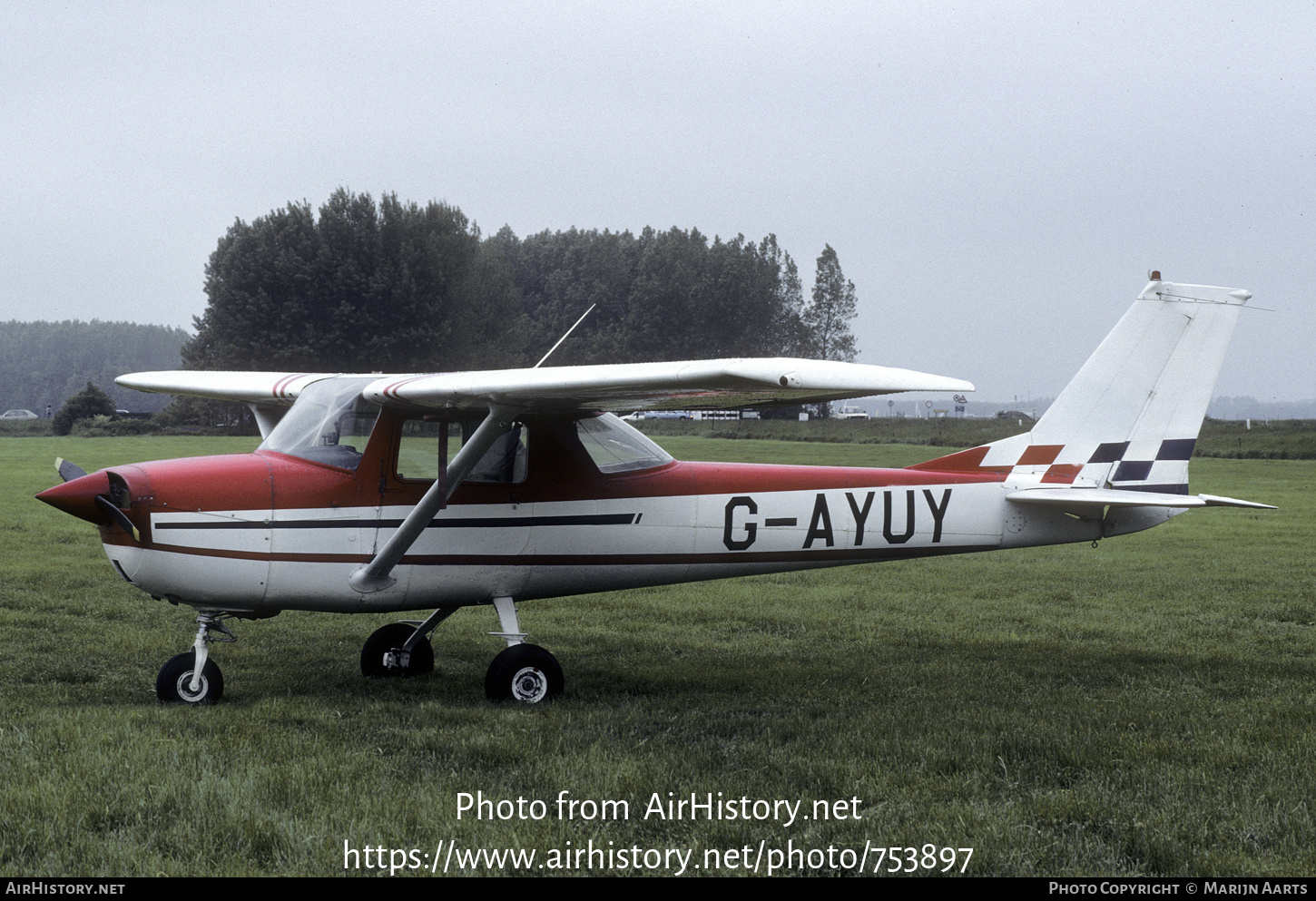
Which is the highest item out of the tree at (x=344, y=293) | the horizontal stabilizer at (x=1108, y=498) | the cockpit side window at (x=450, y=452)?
the tree at (x=344, y=293)

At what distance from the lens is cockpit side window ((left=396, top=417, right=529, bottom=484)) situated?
23.7 feet

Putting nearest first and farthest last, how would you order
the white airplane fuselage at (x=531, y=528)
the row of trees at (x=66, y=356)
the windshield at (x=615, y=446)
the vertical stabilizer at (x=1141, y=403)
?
the white airplane fuselage at (x=531, y=528)
the windshield at (x=615, y=446)
the vertical stabilizer at (x=1141, y=403)
the row of trees at (x=66, y=356)

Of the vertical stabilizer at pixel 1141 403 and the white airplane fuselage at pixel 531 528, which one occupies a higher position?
the vertical stabilizer at pixel 1141 403

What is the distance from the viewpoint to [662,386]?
5.89m

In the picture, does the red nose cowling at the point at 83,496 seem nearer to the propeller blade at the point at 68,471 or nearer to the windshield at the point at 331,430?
the propeller blade at the point at 68,471

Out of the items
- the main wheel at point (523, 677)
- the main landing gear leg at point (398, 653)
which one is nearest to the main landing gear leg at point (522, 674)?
the main wheel at point (523, 677)

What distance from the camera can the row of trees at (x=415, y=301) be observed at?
58.0m

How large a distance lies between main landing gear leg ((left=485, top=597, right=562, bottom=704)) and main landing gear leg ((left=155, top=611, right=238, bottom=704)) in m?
1.65

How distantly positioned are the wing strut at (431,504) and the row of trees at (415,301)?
1924 inches

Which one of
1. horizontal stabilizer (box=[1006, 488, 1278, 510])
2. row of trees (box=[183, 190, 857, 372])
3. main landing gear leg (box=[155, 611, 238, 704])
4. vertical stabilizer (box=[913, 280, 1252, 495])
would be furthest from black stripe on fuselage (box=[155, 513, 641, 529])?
row of trees (box=[183, 190, 857, 372])

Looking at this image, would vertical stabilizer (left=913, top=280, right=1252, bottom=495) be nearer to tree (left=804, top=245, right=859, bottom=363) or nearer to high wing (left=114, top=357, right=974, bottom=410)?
high wing (left=114, top=357, right=974, bottom=410)

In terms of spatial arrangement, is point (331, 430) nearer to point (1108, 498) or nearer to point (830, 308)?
point (1108, 498)

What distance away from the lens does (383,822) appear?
463 cm

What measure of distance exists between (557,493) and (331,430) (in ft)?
5.08
